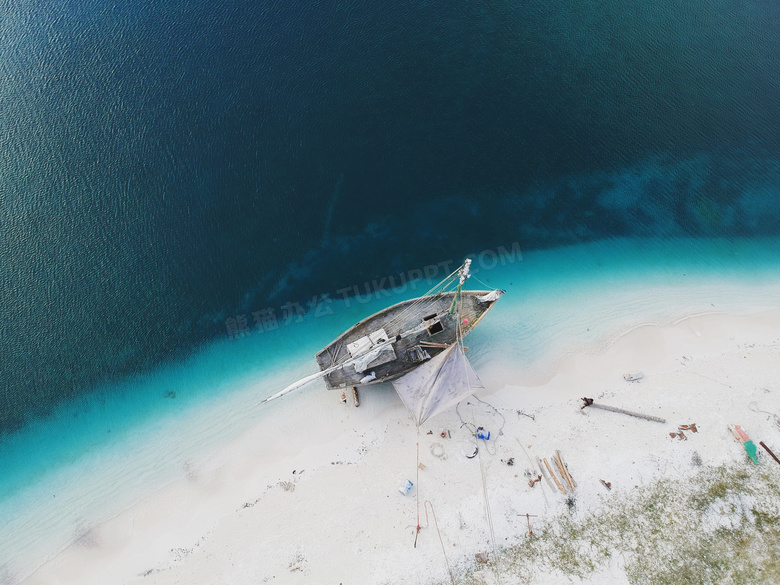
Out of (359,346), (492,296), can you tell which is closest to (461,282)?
(492,296)

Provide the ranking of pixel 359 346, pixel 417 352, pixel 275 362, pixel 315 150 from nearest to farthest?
pixel 359 346
pixel 417 352
pixel 275 362
pixel 315 150

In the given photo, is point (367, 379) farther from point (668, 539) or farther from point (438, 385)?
point (668, 539)

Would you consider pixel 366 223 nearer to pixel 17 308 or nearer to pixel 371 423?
pixel 371 423

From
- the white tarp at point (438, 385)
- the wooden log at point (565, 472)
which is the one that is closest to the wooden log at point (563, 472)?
the wooden log at point (565, 472)

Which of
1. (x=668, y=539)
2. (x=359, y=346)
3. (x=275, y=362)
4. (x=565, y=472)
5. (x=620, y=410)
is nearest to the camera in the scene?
(x=668, y=539)

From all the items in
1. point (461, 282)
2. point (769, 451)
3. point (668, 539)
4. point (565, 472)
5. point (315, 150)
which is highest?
point (315, 150)

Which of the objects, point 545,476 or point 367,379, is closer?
point 545,476
